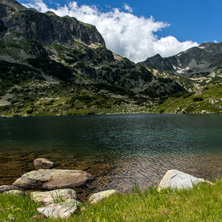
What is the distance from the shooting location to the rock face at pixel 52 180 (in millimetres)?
20219

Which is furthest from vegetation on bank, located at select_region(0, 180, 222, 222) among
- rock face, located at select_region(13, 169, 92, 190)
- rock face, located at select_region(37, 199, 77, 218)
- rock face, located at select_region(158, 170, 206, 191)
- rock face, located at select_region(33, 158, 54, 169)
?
rock face, located at select_region(33, 158, 54, 169)

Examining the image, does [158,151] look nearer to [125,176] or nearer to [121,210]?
[125,176]

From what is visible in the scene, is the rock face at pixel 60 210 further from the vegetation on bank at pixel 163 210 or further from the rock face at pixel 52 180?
the rock face at pixel 52 180

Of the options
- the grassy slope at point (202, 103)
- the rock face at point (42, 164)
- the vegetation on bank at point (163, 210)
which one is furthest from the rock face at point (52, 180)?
the grassy slope at point (202, 103)

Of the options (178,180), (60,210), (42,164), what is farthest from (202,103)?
(60,210)

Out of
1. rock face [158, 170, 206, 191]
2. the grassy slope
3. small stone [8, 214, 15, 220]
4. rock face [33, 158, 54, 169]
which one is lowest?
rock face [33, 158, 54, 169]

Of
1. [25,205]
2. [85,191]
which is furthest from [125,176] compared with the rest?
[25,205]

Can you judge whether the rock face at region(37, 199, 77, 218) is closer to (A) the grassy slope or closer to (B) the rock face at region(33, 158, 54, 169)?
(B) the rock face at region(33, 158, 54, 169)

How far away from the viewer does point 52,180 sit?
69.2 ft

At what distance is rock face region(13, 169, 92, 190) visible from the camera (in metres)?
20.2

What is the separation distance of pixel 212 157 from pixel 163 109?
6574 inches

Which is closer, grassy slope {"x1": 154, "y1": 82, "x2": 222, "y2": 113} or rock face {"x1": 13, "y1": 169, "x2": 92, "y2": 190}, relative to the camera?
rock face {"x1": 13, "y1": 169, "x2": 92, "y2": 190}

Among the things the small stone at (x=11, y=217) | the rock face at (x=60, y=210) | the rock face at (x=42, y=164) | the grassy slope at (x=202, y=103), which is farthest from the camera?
the grassy slope at (x=202, y=103)

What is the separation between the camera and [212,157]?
2997 centimetres
